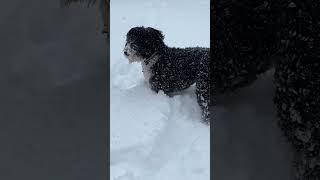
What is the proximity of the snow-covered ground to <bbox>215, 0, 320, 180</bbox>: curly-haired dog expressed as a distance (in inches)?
18.7

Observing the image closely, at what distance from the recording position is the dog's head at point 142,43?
1.95 metres

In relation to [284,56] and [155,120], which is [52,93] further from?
[155,120]

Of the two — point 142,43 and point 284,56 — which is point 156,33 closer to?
point 142,43

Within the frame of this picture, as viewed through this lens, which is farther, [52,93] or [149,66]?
[149,66]

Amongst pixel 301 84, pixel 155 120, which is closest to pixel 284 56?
pixel 301 84

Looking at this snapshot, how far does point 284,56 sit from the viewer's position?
0.85 metres

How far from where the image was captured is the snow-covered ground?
142cm

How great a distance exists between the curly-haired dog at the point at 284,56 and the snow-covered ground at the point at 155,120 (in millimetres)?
476

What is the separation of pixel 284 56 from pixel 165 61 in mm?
1227

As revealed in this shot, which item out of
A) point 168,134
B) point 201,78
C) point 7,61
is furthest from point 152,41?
point 7,61

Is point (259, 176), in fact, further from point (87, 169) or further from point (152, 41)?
point (152, 41)

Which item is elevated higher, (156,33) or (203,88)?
(156,33)

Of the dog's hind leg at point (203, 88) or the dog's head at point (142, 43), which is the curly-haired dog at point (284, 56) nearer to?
the dog's hind leg at point (203, 88)

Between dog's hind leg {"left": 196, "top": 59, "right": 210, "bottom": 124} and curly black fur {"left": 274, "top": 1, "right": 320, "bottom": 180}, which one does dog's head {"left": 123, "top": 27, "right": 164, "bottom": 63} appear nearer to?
dog's hind leg {"left": 196, "top": 59, "right": 210, "bottom": 124}
